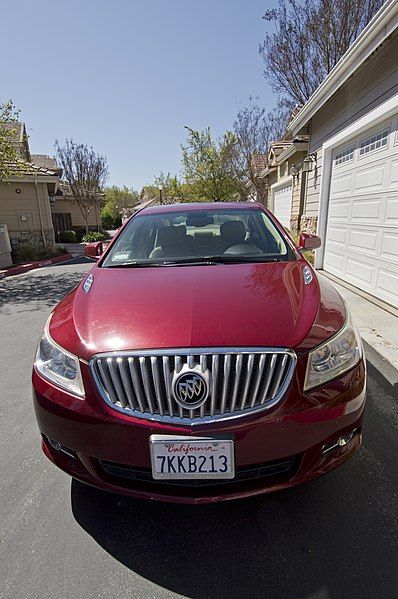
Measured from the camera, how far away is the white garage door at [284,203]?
40.4 ft

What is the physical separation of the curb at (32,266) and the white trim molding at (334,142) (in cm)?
869

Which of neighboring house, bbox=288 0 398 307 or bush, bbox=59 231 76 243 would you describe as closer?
neighboring house, bbox=288 0 398 307

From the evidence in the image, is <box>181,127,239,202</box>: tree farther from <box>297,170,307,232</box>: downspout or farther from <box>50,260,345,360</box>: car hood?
<box>50,260,345,360</box>: car hood

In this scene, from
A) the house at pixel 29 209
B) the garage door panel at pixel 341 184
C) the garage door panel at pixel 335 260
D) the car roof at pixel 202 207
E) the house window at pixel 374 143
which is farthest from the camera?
the house at pixel 29 209

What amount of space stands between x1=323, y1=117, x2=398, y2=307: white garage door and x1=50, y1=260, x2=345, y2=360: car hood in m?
3.57

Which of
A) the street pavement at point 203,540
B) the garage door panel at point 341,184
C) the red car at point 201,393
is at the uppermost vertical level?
the garage door panel at point 341,184

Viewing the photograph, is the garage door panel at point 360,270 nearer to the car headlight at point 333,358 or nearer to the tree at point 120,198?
the car headlight at point 333,358

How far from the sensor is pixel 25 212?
15008 millimetres

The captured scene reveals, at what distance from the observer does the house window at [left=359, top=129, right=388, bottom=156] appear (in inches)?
208

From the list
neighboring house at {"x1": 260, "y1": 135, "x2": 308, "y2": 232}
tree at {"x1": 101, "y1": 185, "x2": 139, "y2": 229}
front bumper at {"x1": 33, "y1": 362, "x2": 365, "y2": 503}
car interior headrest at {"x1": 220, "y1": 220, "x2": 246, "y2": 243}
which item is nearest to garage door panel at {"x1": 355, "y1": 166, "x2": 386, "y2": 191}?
car interior headrest at {"x1": 220, "y1": 220, "x2": 246, "y2": 243}

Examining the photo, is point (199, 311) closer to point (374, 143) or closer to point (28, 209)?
point (374, 143)

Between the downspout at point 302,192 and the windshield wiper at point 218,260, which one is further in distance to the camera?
the downspout at point 302,192

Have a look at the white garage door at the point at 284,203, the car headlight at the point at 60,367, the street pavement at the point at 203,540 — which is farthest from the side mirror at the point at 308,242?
the white garage door at the point at 284,203

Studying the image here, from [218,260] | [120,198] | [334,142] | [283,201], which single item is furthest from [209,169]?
[120,198]
